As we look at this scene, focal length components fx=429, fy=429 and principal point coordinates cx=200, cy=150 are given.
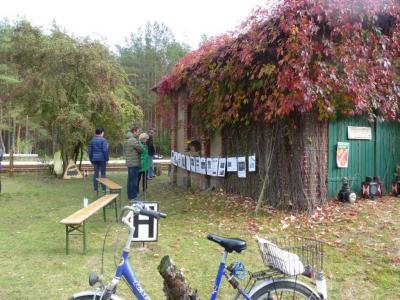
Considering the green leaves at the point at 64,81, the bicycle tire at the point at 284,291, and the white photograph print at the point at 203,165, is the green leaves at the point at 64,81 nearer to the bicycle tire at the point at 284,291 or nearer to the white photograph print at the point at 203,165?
the white photograph print at the point at 203,165

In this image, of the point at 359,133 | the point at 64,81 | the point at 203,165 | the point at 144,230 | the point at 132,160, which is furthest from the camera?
the point at 64,81

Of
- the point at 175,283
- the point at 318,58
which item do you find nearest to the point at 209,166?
the point at 318,58

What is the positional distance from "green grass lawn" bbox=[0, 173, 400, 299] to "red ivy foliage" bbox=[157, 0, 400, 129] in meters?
1.93

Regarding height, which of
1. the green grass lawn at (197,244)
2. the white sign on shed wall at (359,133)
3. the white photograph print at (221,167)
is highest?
the white sign on shed wall at (359,133)

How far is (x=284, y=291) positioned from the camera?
316 centimetres

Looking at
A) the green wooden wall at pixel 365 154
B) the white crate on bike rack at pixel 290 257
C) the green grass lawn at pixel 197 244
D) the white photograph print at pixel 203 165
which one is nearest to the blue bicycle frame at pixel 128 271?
the white crate on bike rack at pixel 290 257

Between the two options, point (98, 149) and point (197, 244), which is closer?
point (197, 244)

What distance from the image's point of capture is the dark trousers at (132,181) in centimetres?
1023

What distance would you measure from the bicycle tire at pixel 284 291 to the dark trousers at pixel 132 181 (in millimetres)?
7364

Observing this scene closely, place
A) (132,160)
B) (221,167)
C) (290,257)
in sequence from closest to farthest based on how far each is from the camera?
(290,257), (132,160), (221,167)

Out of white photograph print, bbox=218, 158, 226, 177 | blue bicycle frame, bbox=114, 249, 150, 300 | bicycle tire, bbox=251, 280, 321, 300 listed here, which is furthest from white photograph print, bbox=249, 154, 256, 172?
blue bicycle frame, bbox=114, 249, 150, 300

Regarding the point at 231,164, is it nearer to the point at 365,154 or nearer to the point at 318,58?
the point at 365,154

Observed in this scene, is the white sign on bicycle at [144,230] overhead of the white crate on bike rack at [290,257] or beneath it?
beneath

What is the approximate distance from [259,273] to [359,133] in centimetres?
711
